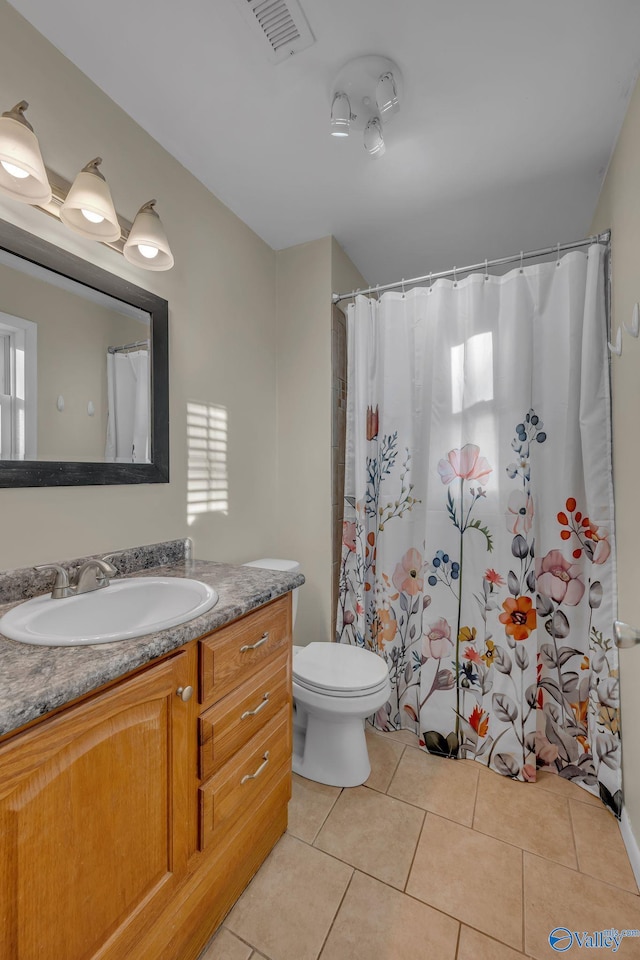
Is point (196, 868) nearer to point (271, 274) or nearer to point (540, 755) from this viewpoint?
point (540, 755)

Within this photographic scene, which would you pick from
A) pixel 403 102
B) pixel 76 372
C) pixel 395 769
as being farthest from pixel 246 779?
pixel 403 102

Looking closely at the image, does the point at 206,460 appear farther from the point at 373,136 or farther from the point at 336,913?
the point at 336,913

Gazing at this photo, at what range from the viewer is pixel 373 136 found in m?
1.42

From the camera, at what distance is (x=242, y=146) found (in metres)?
1.61

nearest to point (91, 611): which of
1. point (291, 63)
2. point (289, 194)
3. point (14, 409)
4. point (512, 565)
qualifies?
point (14, 409)

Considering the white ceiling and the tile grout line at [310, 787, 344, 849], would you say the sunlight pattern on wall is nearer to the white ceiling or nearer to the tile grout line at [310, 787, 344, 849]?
the white ceiling

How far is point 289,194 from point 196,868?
2377 millimetres

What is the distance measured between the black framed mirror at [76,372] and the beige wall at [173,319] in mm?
55

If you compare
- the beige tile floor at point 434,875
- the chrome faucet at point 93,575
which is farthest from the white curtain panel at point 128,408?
the beige tile floor at point 434,875

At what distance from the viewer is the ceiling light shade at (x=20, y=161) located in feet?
3.24

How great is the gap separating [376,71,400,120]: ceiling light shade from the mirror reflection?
1039mm

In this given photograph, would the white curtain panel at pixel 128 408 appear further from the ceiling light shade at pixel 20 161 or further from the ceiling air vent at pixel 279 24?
the ceiling air vent at pixel 279 24

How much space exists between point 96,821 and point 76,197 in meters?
1.48

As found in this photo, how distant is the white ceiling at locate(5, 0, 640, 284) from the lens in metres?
1.16
